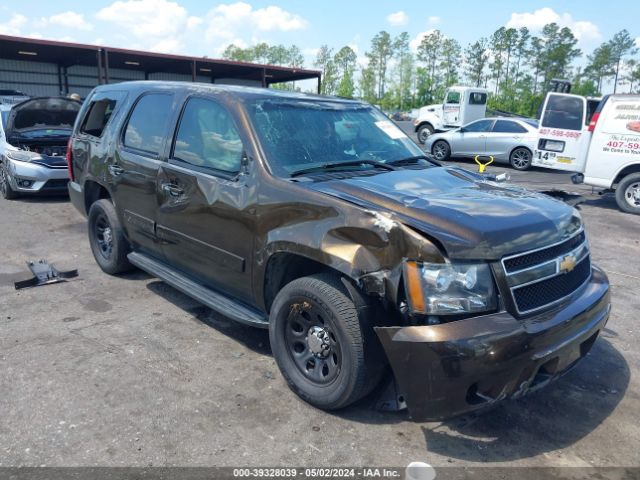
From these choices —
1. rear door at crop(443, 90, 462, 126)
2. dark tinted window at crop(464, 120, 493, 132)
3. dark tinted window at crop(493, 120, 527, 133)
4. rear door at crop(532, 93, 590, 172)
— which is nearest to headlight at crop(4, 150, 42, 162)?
Result: rear door at crop(532, 93, 590, 172)

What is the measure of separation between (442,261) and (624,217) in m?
8.47

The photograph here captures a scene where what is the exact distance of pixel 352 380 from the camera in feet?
9.41

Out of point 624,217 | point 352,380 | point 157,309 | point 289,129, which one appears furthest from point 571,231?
point 624,217

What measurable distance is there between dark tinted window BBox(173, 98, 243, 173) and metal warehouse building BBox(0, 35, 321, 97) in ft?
76.0

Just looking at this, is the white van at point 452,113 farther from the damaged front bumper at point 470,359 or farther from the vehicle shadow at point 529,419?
the damaged front bumper at point 470,359

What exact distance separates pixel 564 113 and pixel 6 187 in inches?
446

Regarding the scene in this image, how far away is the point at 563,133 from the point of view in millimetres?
11375

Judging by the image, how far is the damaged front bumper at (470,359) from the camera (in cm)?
248

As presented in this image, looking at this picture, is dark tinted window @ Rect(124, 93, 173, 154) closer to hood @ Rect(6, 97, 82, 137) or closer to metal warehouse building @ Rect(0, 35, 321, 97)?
hood @ Rect(6, 97, 82, 137)

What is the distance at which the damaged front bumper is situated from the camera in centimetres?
248

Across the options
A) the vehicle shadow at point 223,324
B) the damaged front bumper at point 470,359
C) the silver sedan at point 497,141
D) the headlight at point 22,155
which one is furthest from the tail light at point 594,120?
the headlight at point 22,155

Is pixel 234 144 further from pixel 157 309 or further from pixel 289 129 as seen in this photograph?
pixel 157 309

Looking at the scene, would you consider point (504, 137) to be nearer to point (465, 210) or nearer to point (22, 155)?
point (22, 155)

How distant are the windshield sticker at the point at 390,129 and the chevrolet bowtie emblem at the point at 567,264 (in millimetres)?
1856
